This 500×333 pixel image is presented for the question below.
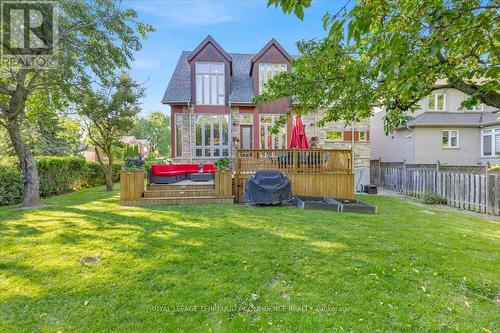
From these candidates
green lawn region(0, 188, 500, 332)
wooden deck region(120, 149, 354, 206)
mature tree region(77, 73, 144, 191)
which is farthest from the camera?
mature tree region(77, 73, 144, 191)

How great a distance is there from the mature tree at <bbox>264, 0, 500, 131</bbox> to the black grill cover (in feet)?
13.1

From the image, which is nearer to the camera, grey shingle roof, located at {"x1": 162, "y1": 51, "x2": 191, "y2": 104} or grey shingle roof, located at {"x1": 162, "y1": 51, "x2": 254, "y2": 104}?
grey shingle roof, located at {"x1": 162, "y1": 51, "x2": 191, "y2": 104}

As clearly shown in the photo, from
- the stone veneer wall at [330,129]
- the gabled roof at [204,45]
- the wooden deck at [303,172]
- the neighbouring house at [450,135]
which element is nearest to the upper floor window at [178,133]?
the stone veneer wall at [330,129]

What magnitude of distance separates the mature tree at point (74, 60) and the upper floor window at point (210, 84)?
17.0ft

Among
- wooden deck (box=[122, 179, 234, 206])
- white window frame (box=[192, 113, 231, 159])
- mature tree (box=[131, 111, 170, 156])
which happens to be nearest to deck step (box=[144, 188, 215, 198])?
wooden deck (box=[122, 179, 234, 206])

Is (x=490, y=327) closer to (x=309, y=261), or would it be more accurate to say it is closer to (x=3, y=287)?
(x=309, y=261)

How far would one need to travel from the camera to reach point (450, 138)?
17.3 metres

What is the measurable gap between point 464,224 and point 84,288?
8662 millimetres

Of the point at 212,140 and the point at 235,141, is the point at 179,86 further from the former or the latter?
the point at 235,141

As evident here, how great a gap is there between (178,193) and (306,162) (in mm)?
4988

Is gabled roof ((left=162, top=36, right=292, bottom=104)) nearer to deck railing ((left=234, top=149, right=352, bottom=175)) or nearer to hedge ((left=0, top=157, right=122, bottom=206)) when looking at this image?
deck railing ((left=234, top=149, right=352, bottom=175))

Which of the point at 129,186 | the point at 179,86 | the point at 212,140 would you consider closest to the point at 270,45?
the point at 179,86

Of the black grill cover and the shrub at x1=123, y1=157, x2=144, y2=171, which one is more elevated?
the shrub at x1=123, y1=157, x2=144, y2=171

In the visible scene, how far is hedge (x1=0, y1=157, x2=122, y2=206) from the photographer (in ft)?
32.3
